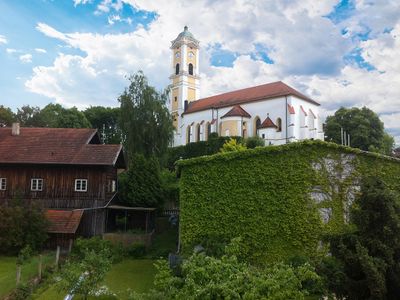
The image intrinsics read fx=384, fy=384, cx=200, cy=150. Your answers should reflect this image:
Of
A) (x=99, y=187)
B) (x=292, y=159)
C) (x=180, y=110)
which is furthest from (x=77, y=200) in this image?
(x=180, y=110)

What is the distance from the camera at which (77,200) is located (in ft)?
86.6

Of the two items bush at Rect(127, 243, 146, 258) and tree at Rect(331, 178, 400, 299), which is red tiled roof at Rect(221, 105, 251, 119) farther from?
tree at Rect(331, 178, 400, 299)

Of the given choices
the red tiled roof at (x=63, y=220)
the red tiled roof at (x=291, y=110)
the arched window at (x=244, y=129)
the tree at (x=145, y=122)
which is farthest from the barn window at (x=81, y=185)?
the red tiled roof at (x=291, y=110)

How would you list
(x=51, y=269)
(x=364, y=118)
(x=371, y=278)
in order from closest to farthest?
(x=371, y=278) < (x=51, y=269) < (x=364, y=118)

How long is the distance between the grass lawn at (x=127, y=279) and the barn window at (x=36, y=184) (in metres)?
9.02

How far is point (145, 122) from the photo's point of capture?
35094mm

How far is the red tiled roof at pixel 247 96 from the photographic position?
46909 mm

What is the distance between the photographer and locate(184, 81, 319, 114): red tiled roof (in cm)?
4691

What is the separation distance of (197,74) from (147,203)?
38893 millimetres

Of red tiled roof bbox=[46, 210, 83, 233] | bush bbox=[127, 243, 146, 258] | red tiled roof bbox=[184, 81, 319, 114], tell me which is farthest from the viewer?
red tiled roof bbox=[184, 81, 319, 114]

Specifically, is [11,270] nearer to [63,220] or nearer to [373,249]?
[63,220]

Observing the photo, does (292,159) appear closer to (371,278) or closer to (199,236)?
(199,236)

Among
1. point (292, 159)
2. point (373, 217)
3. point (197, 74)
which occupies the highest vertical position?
point (197, 74)

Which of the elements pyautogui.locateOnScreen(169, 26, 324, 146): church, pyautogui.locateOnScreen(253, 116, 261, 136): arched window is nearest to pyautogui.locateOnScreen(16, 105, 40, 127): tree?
pyautogui.locateOnScreen(169, 26, 324, 146): church
